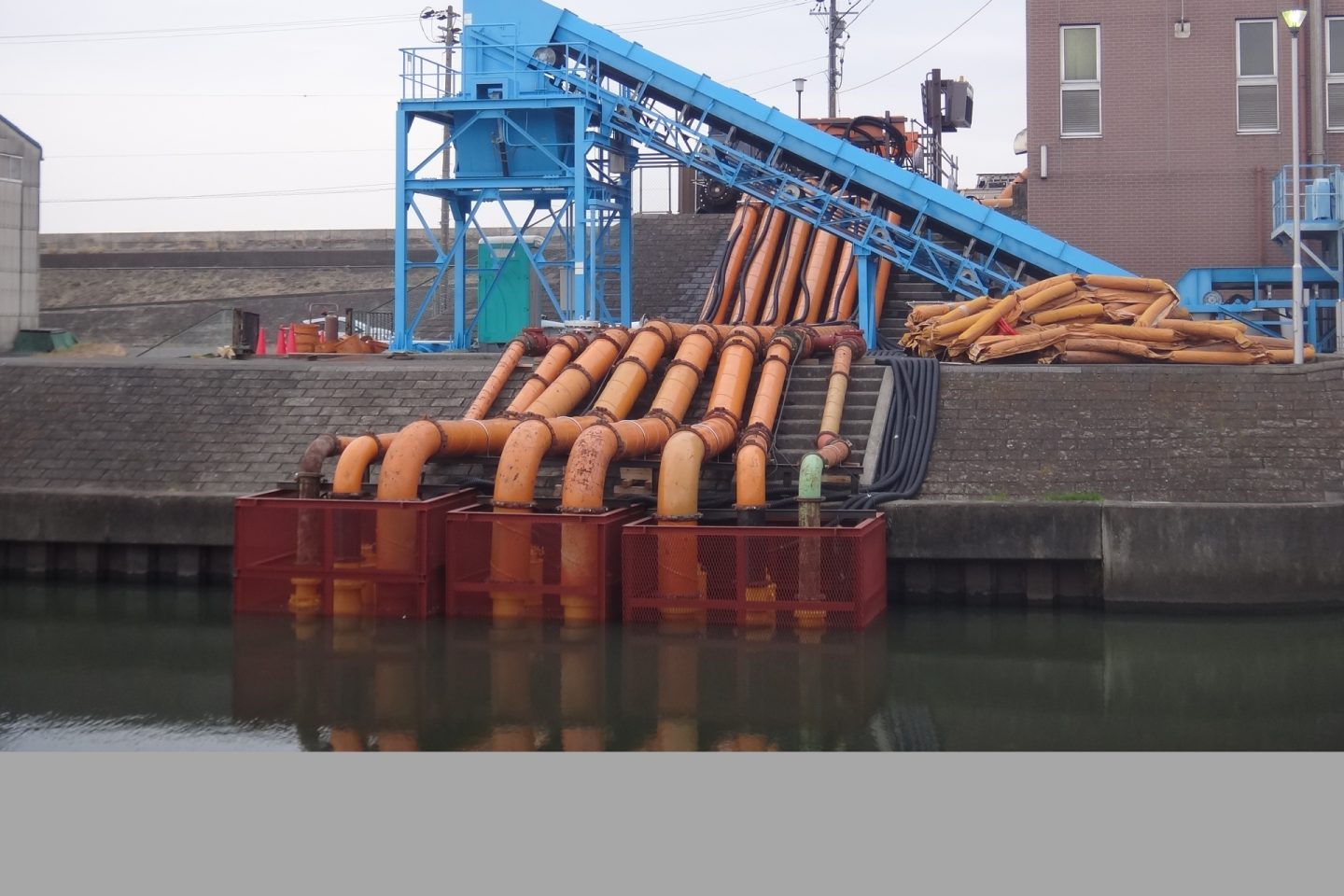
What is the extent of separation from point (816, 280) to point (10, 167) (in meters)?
16.9

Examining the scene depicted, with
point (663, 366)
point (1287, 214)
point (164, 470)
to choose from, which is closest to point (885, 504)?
point (663, 366)

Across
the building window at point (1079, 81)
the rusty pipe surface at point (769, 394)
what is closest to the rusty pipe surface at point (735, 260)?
the rusty pipe surface at point (769, 394)

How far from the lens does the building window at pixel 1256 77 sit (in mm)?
26188

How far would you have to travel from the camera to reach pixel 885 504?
15.7 metres

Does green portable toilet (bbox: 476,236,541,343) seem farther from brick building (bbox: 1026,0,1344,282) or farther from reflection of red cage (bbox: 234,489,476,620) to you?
reflection of red cage (bbox: 234,489,476,620)

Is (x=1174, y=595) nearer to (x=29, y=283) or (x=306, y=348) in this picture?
(x=306, y=348)

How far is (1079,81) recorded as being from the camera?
2670cm

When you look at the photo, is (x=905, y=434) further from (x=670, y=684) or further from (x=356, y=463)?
(x=356, y=463)

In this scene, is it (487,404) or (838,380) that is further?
(487,404)

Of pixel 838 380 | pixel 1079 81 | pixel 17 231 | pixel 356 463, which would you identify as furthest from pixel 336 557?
pixel 1079 81

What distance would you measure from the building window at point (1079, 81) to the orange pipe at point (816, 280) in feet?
16.4

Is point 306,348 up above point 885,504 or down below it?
above

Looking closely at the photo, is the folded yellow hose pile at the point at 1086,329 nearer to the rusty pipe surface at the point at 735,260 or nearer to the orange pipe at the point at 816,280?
the orange pipe at the point at 816,280

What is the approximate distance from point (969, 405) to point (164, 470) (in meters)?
10.8
